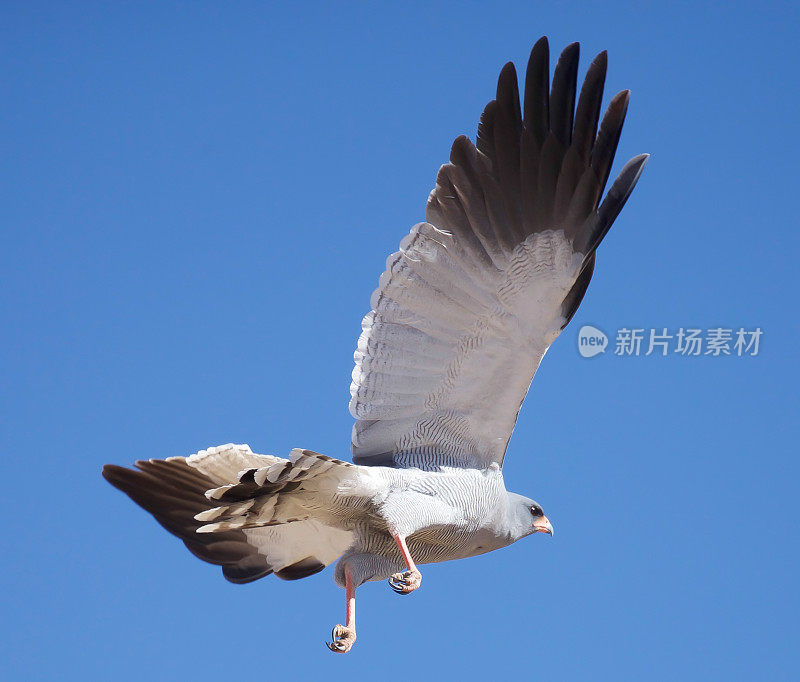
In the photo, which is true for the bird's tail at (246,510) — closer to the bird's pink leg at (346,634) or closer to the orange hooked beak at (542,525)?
the bird's pink leg at (346,634)

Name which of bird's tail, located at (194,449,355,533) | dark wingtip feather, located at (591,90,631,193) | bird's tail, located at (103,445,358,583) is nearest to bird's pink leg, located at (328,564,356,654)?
bird's tail, located at (103,445,358,583)

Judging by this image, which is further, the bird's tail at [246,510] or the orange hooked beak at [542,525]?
the orange hooked beak at [542,525]

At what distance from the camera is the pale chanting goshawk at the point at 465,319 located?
28.3 ft

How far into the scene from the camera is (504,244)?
8.83 m

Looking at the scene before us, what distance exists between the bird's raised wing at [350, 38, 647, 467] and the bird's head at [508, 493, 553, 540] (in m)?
1.35

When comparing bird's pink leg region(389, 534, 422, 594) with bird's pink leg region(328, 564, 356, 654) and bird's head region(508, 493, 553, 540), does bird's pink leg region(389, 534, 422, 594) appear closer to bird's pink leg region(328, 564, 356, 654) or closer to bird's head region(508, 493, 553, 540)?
bird's pink leg region(328, 564, 356, 654)

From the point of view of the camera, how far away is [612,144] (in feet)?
28.7

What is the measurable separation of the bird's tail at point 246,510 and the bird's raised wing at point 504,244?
1063 mm

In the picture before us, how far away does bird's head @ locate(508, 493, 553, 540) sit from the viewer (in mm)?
9583

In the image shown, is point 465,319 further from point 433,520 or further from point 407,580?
point 407,580

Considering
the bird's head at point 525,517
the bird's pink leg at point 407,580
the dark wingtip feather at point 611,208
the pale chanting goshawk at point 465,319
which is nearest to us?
the bird's pink leg at point 407,580

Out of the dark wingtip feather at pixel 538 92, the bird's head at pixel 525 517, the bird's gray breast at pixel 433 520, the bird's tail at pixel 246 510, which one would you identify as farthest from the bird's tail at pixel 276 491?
the dark wingtip feather at pixel 538 92

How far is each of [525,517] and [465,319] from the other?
6.76 feet

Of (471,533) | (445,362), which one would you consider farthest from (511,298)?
(471,533)
